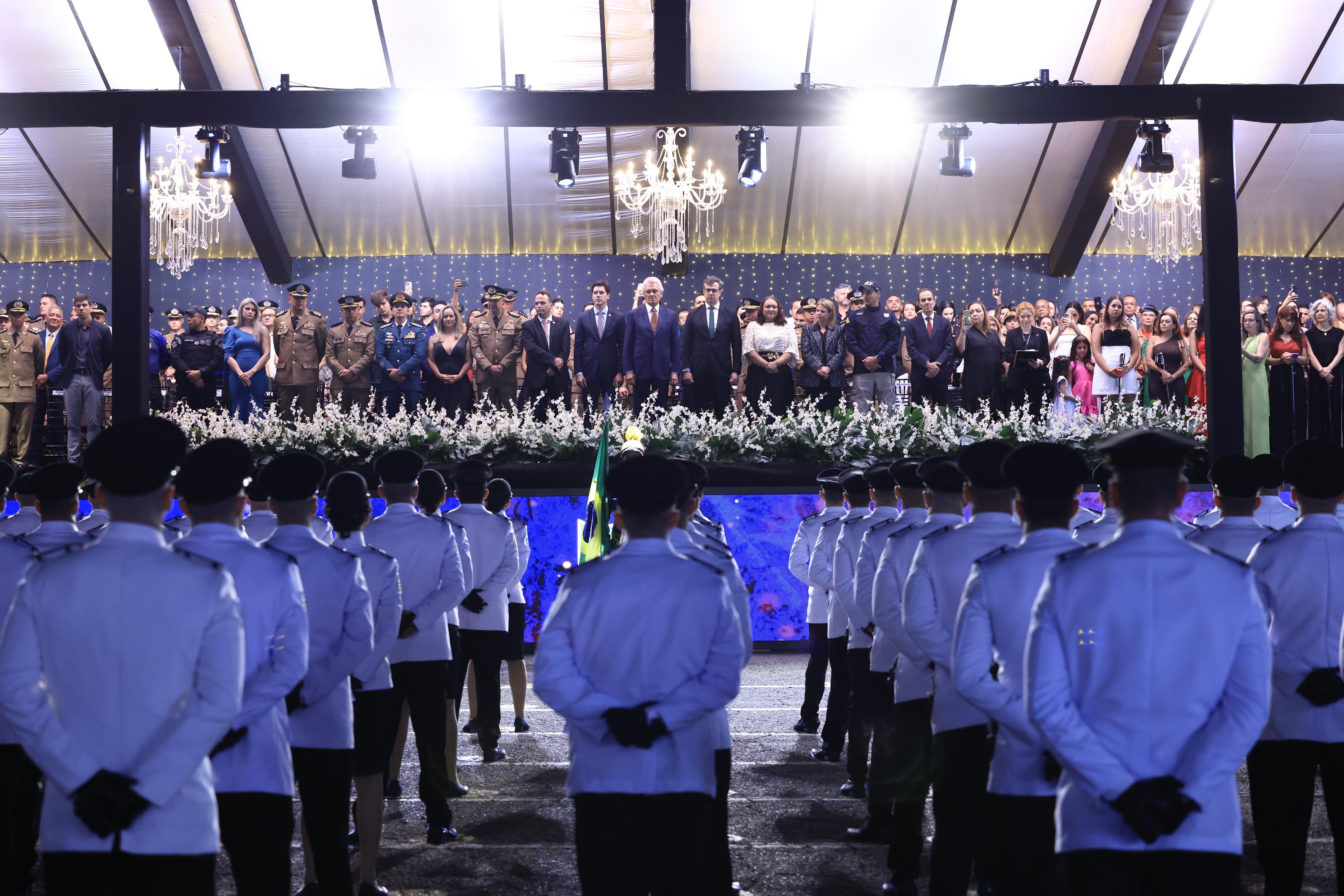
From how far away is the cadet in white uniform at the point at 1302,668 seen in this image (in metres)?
Result: 4.00

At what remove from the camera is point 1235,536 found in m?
4.64

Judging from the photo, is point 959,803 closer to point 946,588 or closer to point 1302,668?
point 946,588

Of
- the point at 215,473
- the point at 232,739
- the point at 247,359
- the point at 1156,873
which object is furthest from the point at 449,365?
the point at 1156,873

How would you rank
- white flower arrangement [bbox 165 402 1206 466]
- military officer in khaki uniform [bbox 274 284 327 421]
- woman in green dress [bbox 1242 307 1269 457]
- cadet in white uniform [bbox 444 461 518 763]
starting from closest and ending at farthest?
1. cadet in white uniform [bbox 444 461 518 763]
2. white flower arrangement [bbox 165 402 1206 466]
3. woman in green dress [bbox 1242 307 1269 457]
4. military officer in khaki uniform [bbox 274 284 327 421]

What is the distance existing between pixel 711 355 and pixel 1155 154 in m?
5.54

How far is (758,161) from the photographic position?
13.6 m

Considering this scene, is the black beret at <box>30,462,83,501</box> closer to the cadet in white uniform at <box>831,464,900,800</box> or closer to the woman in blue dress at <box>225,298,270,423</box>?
the cadet in white uniform at <box>831,464,900,800</box>

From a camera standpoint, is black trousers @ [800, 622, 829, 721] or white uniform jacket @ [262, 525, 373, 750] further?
black trousers @ [800, 622, 829, 721]

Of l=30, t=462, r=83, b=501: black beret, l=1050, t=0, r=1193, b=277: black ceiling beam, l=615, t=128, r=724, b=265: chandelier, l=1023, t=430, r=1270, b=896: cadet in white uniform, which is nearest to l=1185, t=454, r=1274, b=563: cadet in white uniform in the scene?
l=1023, t=430, r=1270, b=896: cadet in white uniform

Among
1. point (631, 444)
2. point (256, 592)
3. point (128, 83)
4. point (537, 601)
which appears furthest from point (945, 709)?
point (128, 83)

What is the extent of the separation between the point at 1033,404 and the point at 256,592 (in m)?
12.2

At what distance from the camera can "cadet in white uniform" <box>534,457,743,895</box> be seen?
2.92 metres

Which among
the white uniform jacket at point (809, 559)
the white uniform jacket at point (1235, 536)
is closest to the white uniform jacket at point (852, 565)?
the white uniform jacket at point (809, 559)

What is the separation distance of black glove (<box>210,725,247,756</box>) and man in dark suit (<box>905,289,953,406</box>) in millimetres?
11418
